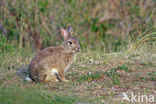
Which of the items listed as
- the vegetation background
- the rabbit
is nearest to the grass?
the vegetation background

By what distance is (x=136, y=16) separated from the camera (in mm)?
20047

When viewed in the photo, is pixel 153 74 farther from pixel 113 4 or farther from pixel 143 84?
pixel 113 4

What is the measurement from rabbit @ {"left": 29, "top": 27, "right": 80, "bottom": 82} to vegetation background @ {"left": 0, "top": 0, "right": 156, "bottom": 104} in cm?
33

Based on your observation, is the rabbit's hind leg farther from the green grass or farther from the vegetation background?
the green grass

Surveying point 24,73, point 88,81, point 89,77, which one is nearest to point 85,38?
point 24,73

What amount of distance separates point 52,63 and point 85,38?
10623 millimetres

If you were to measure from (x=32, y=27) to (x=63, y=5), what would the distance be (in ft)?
8.09

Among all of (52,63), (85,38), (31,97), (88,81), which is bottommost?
(31,97)

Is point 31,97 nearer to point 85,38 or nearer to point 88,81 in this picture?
point 88,81

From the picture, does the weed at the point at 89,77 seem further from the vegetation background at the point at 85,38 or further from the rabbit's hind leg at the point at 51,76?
the rabbit's hind leg at the point at 51,76

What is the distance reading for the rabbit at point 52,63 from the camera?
30.6 ft

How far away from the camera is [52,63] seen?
9492 millimetres

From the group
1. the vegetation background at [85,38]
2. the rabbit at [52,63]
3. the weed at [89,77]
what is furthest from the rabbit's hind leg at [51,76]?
the weed at [89,77]

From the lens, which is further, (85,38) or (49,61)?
(85,38)
